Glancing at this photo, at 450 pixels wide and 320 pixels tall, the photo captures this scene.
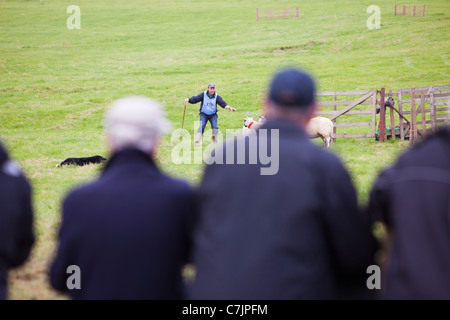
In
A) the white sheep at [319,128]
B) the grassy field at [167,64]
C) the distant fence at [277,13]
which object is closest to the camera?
the grassy field at [167,64]

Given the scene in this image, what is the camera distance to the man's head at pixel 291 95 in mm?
3049

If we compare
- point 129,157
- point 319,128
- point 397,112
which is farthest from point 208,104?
point 129,157

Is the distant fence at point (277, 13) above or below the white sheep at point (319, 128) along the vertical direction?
above

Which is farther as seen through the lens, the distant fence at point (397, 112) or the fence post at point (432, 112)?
the fence post at point (432, 112)

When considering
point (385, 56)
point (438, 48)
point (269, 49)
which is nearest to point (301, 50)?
point (269, 49)

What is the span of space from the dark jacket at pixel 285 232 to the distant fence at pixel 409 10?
63215mm

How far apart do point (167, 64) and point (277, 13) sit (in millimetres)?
29384

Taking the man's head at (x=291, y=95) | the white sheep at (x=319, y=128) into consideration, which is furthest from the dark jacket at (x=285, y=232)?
the white sheep at (x=319, y=128)

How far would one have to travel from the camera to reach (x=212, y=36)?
5594 centimetres

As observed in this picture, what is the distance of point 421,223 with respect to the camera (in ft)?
9.24

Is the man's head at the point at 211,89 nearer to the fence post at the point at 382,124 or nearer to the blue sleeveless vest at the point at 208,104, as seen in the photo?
the blue sleeveless vest at the point at 208,104

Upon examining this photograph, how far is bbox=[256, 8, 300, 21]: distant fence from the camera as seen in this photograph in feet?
212

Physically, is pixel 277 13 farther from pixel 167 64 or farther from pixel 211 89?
pixel 211 89
